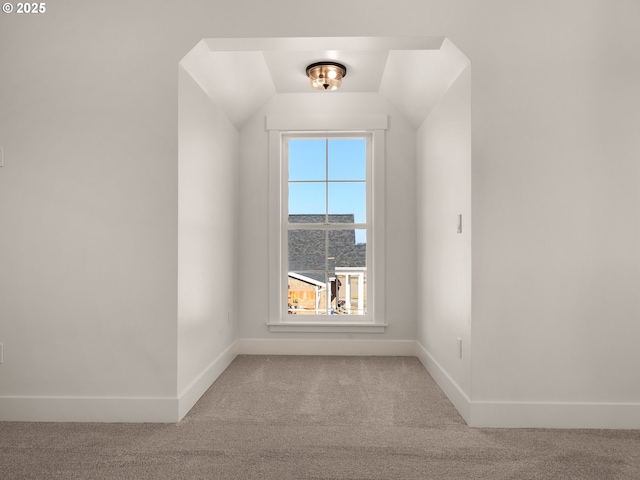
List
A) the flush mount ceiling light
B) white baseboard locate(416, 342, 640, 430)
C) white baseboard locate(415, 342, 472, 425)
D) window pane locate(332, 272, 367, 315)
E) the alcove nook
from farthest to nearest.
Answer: window pane locate(332, 272, 367, 315)
the flush mount ceiling light
the alcove nook
white baseboard locate(415, 342, 472, 425)
white baseboard locate(416, 342, 640, 430)

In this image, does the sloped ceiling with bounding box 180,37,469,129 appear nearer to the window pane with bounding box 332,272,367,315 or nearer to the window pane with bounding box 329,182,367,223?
the window pane with bounding box 329,182,367,223

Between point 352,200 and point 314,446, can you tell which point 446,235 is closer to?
point 352,200

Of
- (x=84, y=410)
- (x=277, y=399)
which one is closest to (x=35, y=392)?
(x=84, y=410)

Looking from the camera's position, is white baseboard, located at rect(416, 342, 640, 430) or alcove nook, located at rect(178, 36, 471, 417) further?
alcove nook, located at rect(178, 36, 471, 417)

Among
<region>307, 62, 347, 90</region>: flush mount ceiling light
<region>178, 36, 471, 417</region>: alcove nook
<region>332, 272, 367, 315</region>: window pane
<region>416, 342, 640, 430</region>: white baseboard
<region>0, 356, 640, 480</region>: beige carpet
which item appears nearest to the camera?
<region>0, 356, 640, 480</region>: beige carpet

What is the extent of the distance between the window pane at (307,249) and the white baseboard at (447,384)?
1.20 meters

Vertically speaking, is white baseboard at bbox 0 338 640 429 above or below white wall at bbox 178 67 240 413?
below

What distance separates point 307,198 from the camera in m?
4.37

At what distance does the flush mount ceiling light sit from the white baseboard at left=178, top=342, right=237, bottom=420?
2.31m

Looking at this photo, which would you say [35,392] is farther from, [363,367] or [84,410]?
[363,367]

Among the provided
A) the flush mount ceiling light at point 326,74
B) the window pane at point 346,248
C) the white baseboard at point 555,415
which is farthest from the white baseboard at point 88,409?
the flush mount ceiling light at point 326,74

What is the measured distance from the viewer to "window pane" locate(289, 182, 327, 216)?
436 cm

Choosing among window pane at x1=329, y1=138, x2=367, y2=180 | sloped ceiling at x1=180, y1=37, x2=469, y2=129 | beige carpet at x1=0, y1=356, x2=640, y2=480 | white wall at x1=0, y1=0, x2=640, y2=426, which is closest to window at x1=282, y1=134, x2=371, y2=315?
window pane at x1=329, y1=138, x2=367, y2=180

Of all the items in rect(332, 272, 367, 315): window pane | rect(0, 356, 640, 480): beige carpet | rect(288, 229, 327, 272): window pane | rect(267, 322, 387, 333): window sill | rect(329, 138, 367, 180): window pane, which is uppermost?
rect(329, 138, 367, 180): window pane
